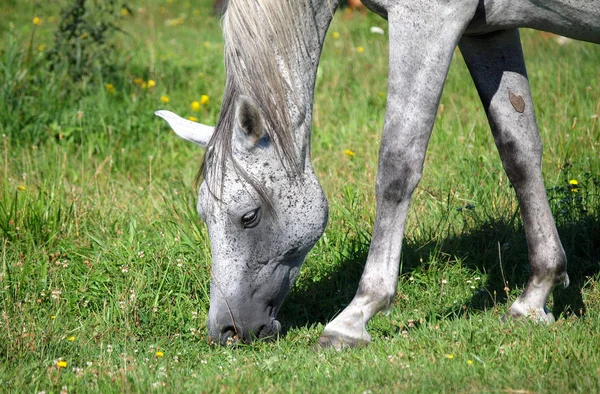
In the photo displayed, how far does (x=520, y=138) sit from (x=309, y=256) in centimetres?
135

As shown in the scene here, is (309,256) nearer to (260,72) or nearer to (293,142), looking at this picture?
(293,142)

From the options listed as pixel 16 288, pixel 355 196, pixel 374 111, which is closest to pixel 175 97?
pixel 374 111

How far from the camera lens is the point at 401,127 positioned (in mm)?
3125

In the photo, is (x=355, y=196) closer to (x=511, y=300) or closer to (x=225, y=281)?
(x=511, y=300)

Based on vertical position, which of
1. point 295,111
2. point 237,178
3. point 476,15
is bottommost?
point 237,178

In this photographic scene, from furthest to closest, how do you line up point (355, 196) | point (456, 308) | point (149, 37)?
point (149, 37), point (355, 196), point (456, 308)

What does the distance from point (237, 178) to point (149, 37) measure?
700cm

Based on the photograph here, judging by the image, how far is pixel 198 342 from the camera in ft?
11.5

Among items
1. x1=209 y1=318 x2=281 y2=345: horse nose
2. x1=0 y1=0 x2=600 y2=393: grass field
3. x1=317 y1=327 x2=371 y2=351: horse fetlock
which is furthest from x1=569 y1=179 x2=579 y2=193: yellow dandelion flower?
x1=209 y1=318 x2=281 y2=345: horse nose

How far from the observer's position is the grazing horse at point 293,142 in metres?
3.11

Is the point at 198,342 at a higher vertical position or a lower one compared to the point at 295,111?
lower

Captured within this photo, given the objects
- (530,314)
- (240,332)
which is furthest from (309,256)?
(530,314)

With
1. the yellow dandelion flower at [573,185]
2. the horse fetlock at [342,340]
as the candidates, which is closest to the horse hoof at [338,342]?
the horse fetlock at [342,340]

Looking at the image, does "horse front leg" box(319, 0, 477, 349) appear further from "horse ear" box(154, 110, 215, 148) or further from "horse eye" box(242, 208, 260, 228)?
"horse ear" box(154, 110, 215, 148)
